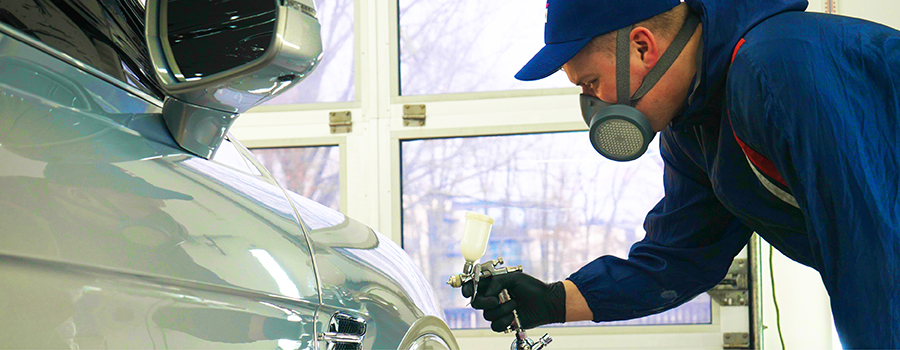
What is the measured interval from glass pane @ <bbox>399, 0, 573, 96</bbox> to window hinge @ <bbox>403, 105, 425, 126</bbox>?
0.30 feet

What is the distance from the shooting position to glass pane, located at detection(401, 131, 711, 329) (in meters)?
3.32

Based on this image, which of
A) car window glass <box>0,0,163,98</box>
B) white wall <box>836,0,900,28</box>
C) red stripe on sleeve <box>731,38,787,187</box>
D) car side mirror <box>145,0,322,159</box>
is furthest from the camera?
white wall <box>836,0,900,28</box>

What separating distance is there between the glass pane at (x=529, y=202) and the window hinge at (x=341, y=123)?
327 millimetres

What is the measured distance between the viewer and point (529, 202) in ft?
11.0

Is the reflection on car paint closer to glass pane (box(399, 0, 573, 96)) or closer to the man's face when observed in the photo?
the man's face

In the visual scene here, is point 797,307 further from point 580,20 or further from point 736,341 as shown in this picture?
point 580,20

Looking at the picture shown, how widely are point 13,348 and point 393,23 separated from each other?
126 inches

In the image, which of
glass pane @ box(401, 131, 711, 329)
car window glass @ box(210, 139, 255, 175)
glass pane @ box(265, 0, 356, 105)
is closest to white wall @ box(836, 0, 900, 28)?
glass pane @ box(401, 131, 711, 329)

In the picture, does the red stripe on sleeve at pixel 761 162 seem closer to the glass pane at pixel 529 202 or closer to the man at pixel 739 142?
the man at pixel 739 142

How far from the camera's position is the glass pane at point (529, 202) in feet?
10.9

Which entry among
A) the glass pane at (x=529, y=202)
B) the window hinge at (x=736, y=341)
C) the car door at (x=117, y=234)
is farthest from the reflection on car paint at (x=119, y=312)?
the window hinge at (x=736, y=341)

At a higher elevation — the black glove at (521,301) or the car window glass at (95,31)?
the car window glass at (95,31)

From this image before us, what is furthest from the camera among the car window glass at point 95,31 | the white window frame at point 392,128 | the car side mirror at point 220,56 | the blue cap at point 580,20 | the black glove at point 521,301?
the white window frame at point 392,128

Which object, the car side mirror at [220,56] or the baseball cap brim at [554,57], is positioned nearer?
the car side mirror at [220,56]
